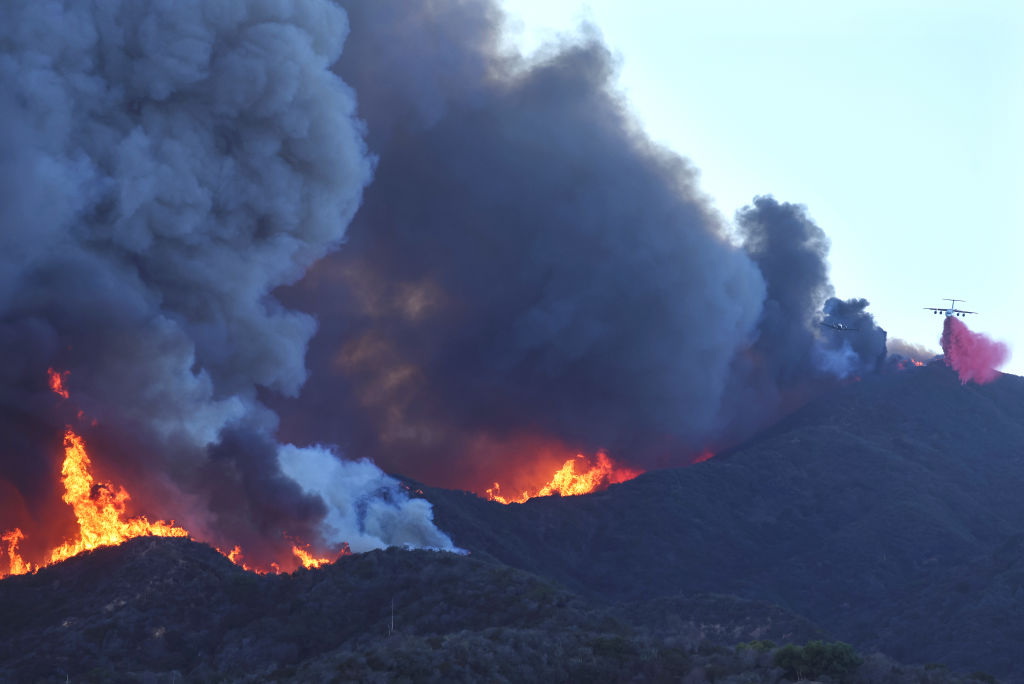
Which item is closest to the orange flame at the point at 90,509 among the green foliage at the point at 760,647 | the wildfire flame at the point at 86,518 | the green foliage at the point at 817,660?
the wildfire flame at the point at 86,518

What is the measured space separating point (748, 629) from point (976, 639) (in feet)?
73.7

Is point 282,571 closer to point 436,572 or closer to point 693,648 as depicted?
point 436,572

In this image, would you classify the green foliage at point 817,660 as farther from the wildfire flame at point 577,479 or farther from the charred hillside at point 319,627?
the wildfire flame at point 577,479

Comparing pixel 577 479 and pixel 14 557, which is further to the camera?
pixel 577 479

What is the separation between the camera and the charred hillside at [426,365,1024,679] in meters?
140

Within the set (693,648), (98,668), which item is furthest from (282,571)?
(693,648)

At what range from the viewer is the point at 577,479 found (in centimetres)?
18388

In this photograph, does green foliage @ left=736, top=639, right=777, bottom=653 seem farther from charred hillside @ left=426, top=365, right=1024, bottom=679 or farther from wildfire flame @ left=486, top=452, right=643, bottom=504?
wildfire flame @ left=486, top=452, right=643, bottom=504

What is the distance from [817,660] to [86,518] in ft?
195

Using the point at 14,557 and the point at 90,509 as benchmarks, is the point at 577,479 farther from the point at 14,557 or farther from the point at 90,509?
the point at 14,557

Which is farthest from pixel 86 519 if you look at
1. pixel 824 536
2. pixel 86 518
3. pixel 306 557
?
pixel 824 536

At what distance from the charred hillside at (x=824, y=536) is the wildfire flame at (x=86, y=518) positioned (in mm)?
37158

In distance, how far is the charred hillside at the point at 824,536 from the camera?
140 metres

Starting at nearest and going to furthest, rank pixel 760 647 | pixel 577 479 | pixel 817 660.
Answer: pixel 817 660 < pixel 760 647 < pixel 577 479
